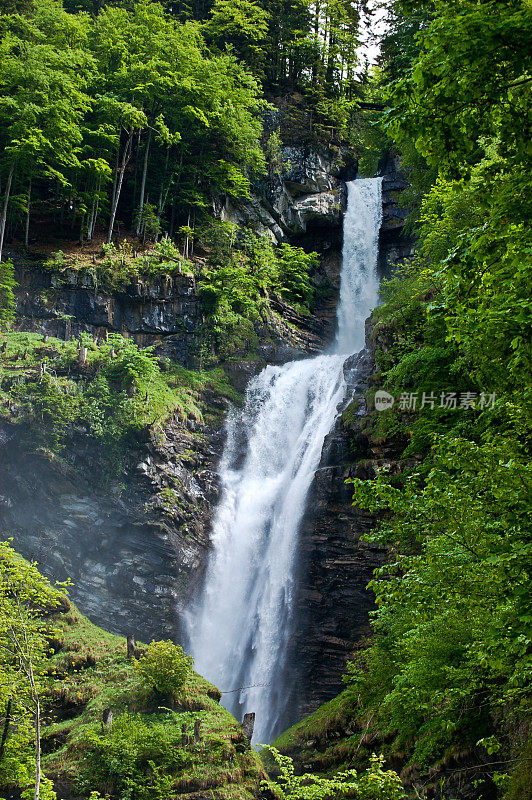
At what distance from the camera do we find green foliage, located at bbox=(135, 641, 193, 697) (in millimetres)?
14742

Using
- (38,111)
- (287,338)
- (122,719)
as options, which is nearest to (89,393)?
(287,338)

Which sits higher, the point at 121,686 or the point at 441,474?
the point at 441,474

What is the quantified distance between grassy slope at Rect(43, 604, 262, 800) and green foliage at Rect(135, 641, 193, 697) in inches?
14.1

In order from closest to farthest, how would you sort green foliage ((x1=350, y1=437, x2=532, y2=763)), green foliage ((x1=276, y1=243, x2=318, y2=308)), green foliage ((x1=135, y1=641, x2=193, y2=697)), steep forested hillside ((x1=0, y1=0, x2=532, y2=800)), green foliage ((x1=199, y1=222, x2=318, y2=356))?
1. green foliage ((x1=350, y1=437, x2=532, y2=763))
2. steep forested hillside ((x1=0, y1=0, x2=532, y2=800))
3. green foliage ((x1=135, y1=641, x2=193, y2=697))
4. green foliage ((x1=199, y1=222, x2=318, y2=356))
5. green foliage ((x1=276, y1=243, x2=318, y2=308))

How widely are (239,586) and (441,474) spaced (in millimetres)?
16776

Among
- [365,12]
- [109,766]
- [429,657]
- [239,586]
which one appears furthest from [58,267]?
Result: [365,12]

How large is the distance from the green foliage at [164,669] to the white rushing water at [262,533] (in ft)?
12.9

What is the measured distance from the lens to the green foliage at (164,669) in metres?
14.7

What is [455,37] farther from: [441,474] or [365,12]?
[365,12]

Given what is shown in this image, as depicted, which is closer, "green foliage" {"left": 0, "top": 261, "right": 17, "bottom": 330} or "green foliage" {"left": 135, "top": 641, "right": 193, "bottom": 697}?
"green foliage" {"left": 135, "top": 641, "right": 193, "bottom": 697}

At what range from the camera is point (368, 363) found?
21.2 meters

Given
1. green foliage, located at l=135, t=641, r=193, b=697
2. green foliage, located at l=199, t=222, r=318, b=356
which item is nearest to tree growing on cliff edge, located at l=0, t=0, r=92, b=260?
green foliage, located at l=199, t=222, r=318, b=356

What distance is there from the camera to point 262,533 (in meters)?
21.5

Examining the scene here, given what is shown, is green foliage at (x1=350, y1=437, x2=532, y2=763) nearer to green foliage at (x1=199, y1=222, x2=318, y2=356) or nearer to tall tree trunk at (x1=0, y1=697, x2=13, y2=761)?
tall tree trunk at (x1=0, y1=697, x2=13, y2=761)
